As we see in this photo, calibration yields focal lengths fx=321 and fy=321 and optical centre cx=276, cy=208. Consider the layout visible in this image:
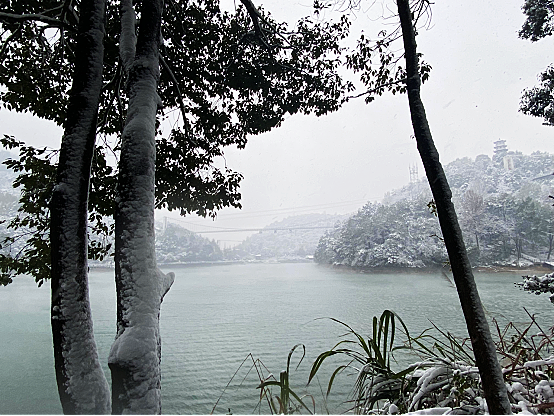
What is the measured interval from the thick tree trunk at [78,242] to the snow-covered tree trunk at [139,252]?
0.21m

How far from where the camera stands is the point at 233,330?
6191 mm

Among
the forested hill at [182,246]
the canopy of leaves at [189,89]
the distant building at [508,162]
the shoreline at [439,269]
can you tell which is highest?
the distant building at [508,162]

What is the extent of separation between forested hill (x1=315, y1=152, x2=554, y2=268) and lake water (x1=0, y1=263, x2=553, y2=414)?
1915 millimetres

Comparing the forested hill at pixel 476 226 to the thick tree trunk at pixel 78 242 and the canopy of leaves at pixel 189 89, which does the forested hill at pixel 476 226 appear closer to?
the canopy of leaves at pixel 189 89

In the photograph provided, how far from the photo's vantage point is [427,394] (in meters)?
1.29

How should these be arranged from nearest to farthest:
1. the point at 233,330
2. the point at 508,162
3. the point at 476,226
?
the point at 233,330, the point at 476,226, the point at 508,162

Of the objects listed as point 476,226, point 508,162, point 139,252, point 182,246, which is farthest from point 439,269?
point 508,162

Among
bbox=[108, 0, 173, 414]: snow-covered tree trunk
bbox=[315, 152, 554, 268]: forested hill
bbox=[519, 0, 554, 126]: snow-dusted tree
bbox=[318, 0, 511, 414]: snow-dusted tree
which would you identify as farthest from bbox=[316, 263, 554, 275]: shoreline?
bbox=[108, 0, 173, 414]: snow-covered tree trunk

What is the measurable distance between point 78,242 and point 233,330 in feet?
17.2

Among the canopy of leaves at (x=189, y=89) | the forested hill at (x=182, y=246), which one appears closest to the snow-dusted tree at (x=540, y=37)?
the canopy of leaves at (x=189, y=89)

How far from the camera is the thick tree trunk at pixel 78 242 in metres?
1.27

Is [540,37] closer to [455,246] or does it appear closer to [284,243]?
[455,246]

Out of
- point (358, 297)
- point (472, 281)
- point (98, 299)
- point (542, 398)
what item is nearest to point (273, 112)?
point (472, 281)

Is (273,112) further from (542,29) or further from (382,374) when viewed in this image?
(542,29)
